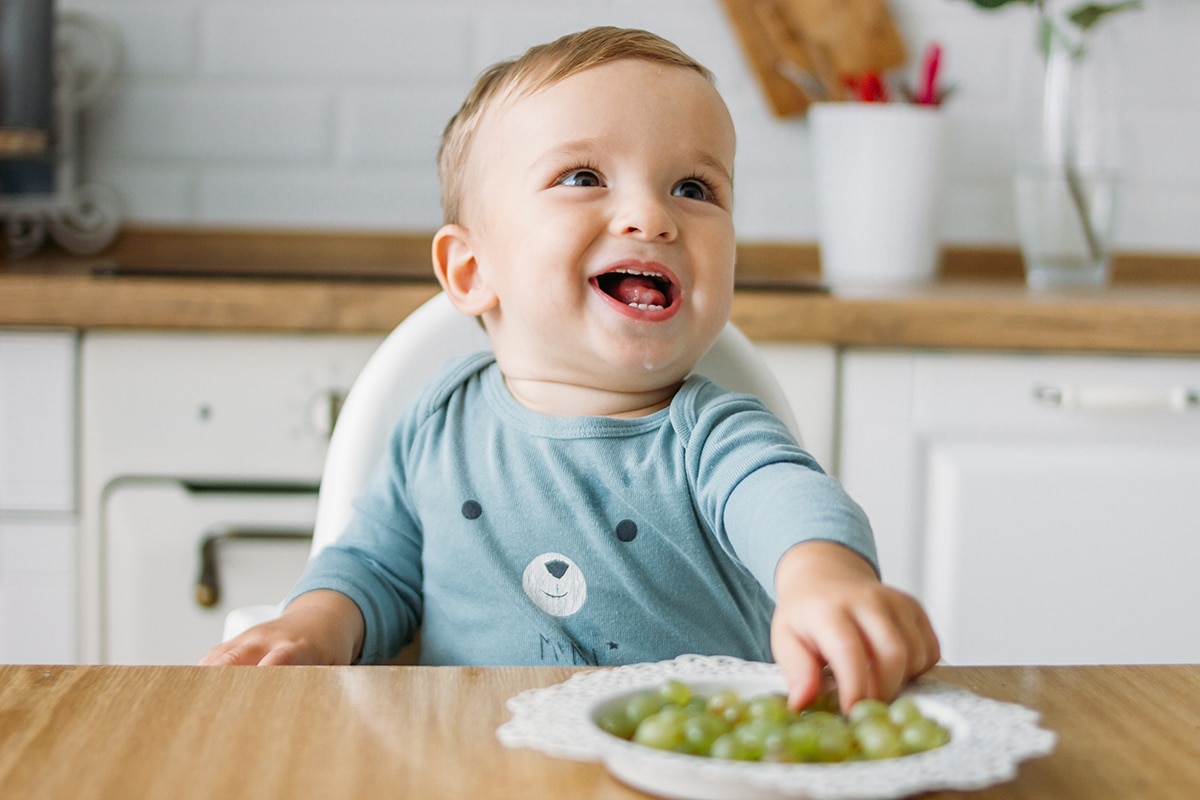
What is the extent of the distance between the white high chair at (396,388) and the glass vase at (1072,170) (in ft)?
2.71

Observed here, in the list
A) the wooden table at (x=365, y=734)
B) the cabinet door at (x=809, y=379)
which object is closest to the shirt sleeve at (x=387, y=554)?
the wooden table at (x=365, y=734)

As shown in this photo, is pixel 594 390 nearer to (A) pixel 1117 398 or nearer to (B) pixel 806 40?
(A) pixel 1117 398

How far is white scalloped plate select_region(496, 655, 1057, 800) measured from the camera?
0.42 m

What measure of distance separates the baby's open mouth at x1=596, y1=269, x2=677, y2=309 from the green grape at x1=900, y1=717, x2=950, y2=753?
1.47 ft

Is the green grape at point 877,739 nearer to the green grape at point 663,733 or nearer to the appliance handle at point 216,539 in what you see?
the green grape at point 663,733

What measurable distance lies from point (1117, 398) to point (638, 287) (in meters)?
0.71

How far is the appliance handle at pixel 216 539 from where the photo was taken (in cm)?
142

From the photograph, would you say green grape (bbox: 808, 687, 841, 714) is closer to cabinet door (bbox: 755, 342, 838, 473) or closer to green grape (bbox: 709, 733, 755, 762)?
green grape (bbox: 709, 733, 755, 762)

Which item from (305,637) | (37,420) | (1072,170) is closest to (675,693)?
(305,637)

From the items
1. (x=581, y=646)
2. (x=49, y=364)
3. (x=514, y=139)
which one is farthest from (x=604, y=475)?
(x=49, y=364)

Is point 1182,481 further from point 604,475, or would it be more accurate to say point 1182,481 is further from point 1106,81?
point 604,475

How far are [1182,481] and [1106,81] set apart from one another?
58cm

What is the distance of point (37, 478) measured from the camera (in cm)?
142

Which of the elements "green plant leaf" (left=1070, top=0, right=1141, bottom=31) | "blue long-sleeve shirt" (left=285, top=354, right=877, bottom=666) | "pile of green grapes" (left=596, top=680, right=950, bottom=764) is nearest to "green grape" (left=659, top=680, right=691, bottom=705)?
"pile of green grapes" (left=596, top=680, right=950, bottom=764)
